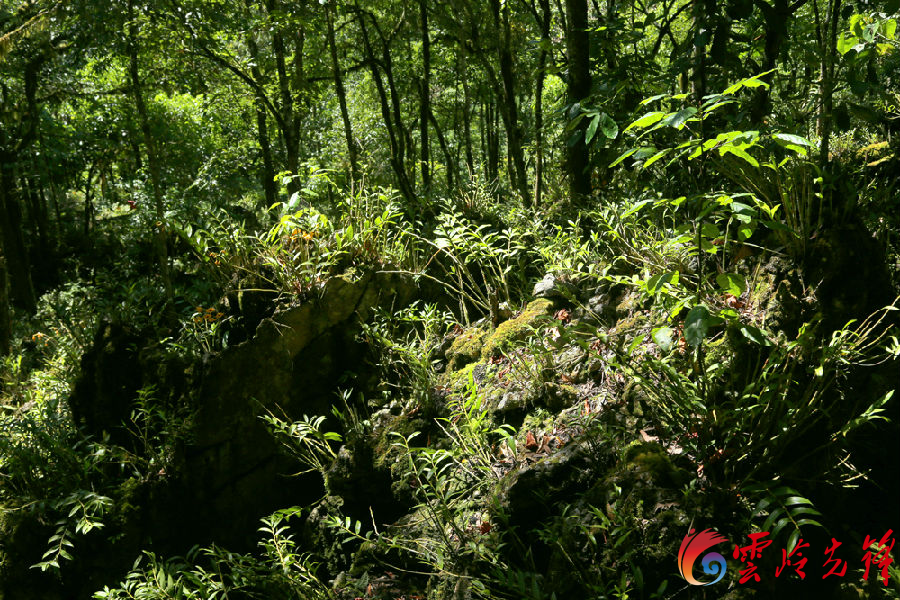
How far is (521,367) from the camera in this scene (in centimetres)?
302

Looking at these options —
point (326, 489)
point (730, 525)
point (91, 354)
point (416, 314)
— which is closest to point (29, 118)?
point (91, 354)

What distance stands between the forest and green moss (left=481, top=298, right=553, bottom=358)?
0.07 ft

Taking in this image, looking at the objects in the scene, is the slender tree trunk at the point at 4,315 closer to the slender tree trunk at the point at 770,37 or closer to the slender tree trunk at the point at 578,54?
the slender tree trunk at the point at 578,54

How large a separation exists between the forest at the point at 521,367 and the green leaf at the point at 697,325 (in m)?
0.01

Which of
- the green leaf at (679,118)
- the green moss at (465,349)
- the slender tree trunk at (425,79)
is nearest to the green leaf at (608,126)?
the green leaf at (679,118)

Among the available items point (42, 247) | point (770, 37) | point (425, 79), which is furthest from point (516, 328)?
point (42, 247)

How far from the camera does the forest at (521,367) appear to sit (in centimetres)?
209

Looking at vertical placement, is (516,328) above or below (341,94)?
below

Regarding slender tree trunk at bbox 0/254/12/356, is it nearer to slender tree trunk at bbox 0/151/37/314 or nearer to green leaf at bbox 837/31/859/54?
slender tree trunk at bbox 0/151/37/314

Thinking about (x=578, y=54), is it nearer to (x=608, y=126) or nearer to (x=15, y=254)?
(x=608, y=126)

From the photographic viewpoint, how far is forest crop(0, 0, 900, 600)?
209cm

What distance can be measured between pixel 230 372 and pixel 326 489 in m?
1.14

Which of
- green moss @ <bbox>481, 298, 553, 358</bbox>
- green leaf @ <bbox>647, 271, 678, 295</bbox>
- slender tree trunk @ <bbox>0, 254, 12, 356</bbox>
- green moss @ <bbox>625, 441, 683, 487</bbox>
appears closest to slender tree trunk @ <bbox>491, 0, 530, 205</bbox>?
green moss @ <bbox>481, 298, 553, 358</bbox>

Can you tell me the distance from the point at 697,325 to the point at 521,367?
1.22m
